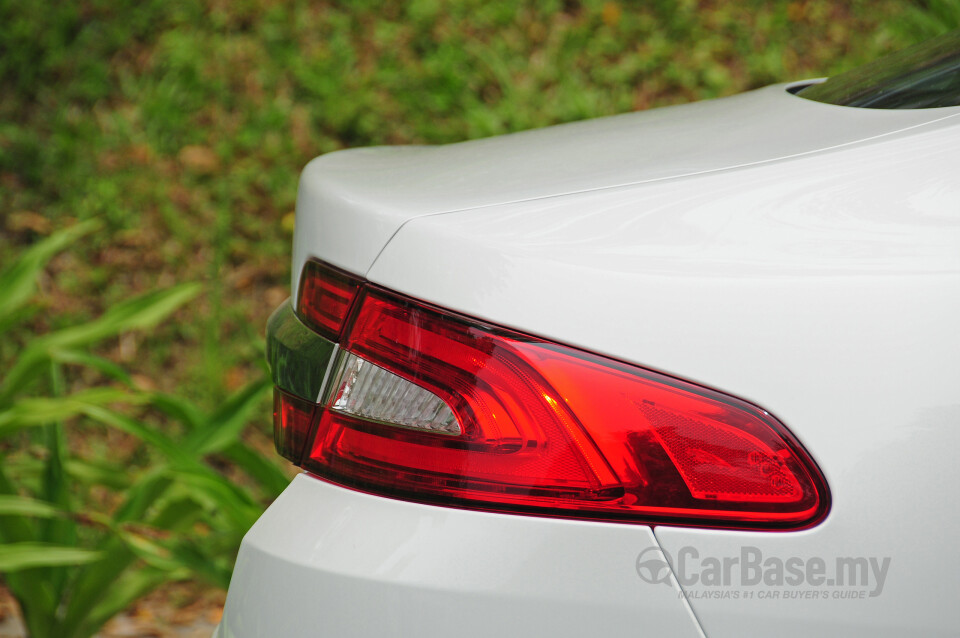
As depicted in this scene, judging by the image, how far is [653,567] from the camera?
34.4 inches

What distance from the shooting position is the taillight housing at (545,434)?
0.88m

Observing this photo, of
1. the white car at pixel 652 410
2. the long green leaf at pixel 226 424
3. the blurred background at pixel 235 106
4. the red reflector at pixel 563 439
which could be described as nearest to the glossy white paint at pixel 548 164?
the white car at pixel 652 410

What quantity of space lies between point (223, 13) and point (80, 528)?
2.61 metres

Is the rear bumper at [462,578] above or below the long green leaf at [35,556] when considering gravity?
above

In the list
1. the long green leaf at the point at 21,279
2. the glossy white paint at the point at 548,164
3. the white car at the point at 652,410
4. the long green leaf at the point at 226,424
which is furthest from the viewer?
the long green leaf at the point at 21,279

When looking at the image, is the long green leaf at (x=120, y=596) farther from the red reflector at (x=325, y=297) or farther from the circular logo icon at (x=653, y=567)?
the circular logo icon at (x=653, y=567)

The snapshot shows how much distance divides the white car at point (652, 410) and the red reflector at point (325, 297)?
0.06 ft

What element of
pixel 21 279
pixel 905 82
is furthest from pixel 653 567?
pixel 21 279

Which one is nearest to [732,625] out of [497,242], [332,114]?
[497,242]

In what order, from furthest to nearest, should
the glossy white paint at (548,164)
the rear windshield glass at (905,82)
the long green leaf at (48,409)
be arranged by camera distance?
1. the long green leaf at (48,409)
2. the rear windshield glass at (905,82)
3. the glossy white paint at (548,164)

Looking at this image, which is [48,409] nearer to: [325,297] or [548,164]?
[325,297]

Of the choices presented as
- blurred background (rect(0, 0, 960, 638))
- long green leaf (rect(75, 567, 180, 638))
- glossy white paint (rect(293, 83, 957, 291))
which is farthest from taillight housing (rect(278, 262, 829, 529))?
blurred background (rect(0, 0, 960, 638))

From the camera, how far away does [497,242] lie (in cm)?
92

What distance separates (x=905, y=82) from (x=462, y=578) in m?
1.06
